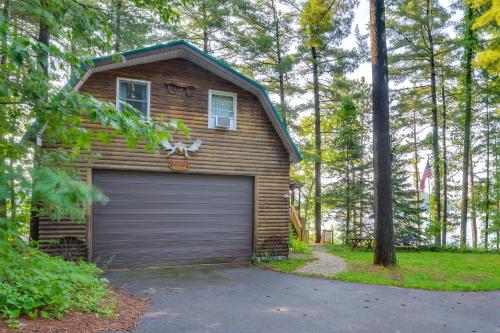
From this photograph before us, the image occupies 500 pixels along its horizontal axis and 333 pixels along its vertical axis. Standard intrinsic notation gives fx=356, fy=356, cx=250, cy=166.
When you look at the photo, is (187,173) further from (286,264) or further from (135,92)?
(286,264)

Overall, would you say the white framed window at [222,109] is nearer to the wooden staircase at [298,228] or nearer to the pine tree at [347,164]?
the wooden staircase at [298,228]

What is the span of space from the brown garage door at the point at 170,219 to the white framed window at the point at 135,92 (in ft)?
5.60

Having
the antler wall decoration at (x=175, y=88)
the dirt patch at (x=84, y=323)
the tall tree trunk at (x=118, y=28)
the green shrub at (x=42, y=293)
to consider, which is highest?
the tall tree trunk at (x=118, y=28)

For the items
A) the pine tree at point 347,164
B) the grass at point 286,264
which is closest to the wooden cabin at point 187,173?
the grass at point 286,264

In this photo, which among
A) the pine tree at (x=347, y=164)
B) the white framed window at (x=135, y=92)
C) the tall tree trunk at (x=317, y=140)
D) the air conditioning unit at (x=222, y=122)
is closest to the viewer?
the white framed window at (x=135, y=92)

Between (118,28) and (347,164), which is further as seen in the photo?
(347,164)

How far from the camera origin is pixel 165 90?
30.0ft

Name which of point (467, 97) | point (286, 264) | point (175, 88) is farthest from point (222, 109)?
point (467, 97)

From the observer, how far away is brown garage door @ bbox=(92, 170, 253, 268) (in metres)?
8.55

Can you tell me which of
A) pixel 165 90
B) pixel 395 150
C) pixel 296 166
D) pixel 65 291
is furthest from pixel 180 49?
pixel 296 166

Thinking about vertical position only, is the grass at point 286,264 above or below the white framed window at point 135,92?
below

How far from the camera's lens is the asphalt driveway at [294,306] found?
4633 millimetres

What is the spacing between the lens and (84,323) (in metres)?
4.29

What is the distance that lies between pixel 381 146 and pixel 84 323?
7.44 m
